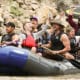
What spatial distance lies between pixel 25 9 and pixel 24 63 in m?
11.3

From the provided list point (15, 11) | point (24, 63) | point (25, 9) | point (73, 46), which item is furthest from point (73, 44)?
point (25, 9)

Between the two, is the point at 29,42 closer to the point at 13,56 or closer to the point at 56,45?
the point at 56,45

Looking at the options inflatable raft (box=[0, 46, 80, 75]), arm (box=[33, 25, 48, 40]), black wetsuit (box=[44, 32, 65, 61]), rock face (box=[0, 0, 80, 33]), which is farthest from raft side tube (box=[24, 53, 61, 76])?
rock face (box=[0, 0, 80, 33])

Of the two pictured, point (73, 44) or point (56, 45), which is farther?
point (73, 44)

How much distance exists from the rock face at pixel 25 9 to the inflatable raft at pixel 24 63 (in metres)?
8.43

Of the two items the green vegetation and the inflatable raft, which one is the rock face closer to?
the green vegetation

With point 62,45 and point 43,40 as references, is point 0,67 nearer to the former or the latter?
point 62,45

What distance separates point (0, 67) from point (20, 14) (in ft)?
34.4

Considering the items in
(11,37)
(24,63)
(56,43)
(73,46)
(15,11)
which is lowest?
(15,11)

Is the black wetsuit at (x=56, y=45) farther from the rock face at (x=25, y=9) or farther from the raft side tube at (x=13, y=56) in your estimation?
the rock face at (x=25, y=9)

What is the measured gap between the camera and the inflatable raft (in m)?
9.25

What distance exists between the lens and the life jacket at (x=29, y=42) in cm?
991

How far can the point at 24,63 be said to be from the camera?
9.33 metres

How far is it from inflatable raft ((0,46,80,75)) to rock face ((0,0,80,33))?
8.43 meters
